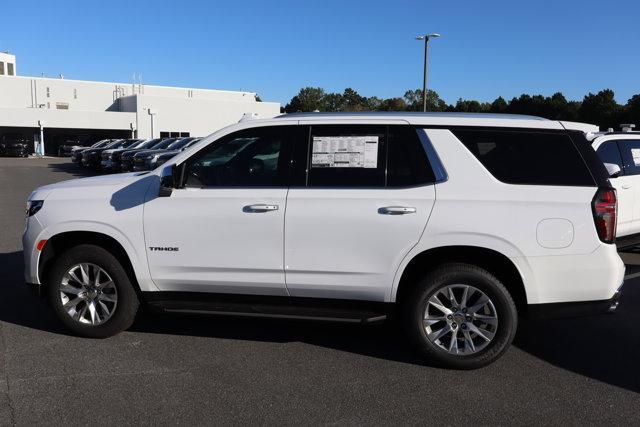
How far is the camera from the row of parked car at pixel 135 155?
20.3 meters

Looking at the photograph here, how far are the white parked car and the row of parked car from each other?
10.1m

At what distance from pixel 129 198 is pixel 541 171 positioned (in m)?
3.29

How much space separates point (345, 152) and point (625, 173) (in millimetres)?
4928

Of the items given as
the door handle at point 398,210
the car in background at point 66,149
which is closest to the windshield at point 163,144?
the door handle at point 398,210

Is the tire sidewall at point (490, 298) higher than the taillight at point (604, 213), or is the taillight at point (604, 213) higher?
the taillight at point (604, 213)

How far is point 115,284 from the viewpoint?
4.86m

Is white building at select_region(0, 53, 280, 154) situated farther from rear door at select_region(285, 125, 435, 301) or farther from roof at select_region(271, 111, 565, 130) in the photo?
rear door at select_region(285, 125, 435, 301)

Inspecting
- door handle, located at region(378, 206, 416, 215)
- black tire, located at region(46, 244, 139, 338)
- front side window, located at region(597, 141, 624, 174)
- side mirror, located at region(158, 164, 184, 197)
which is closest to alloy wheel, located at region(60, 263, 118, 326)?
black tire, located at region(46, 244, 139, 338)

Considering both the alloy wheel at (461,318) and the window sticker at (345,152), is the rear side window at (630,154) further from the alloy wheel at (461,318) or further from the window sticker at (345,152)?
the window sticker at (345,152)

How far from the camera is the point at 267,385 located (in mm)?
4117

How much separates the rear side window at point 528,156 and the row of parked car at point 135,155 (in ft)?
37.5

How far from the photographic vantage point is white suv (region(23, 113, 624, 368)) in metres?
4.24

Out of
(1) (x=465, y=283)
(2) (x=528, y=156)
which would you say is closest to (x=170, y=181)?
(1) (x=465, y=283)

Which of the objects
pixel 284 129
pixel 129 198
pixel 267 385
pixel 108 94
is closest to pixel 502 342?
pixel 267 385
